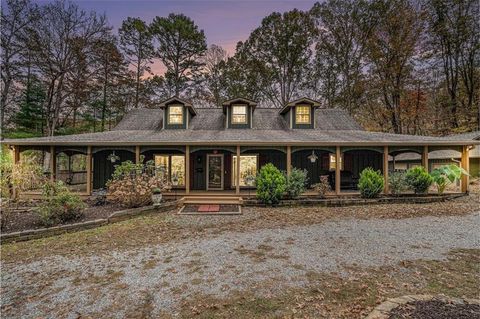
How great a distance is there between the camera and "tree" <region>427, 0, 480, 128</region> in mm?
19094

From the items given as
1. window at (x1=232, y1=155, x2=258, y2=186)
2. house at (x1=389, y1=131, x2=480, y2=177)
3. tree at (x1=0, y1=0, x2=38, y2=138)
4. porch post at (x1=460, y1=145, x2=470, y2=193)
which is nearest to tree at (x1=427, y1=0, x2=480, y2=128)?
house at (x1=389, y1=131, x2=480, y2=177)

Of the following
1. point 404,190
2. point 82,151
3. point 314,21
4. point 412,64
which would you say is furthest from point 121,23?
point 412,64

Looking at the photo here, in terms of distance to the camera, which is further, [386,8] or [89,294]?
[386,8]

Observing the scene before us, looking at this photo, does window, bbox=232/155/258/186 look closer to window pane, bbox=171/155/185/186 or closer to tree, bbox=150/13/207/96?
window pane, bbox=171/155/185/186

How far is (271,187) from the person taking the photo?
31.4 ft

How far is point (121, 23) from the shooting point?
20.1 m

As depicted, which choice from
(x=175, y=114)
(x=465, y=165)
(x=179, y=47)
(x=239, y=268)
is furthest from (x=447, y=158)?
(x=179, y=47)

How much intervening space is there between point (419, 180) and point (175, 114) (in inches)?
505

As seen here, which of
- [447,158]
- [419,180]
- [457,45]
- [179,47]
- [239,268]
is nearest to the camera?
[239,268]

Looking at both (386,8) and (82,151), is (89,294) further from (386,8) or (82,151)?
(386,8)

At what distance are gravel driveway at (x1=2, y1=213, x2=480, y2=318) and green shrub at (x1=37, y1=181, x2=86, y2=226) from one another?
244 centimetres

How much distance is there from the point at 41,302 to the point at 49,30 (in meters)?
19.9

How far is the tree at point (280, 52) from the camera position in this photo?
21125mm

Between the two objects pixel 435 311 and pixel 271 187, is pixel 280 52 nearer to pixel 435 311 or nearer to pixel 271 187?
pixel 271 187
